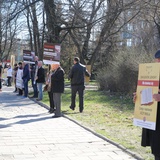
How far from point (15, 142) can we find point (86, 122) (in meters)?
3.05

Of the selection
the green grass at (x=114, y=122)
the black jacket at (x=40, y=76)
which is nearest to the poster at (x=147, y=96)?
the green grass at (x=114, y=122)

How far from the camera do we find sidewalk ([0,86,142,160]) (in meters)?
6.41

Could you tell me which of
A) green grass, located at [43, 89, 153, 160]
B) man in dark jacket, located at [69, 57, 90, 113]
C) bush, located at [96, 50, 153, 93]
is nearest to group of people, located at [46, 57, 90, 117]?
man in dark jacket, located at [69, 57, 90, 113]

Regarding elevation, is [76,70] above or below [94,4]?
below

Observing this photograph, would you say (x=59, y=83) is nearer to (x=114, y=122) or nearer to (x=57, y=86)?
(x=57, y=86)

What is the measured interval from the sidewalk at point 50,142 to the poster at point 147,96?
135 cm

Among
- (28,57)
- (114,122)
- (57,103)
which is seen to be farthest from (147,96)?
(28,57)

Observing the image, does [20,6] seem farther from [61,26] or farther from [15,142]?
[15,142]

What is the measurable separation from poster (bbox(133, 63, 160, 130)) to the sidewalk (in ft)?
4.44

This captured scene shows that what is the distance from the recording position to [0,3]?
18.7 metres

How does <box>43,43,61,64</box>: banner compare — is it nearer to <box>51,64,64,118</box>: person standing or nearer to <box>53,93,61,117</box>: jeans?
<box>51,64,64,118</box>: person standing

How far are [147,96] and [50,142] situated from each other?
3.06m

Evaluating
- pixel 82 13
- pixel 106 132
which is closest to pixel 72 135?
pixel 106 132

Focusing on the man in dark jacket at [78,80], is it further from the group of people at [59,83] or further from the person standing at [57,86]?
the person standing at [57,86]
